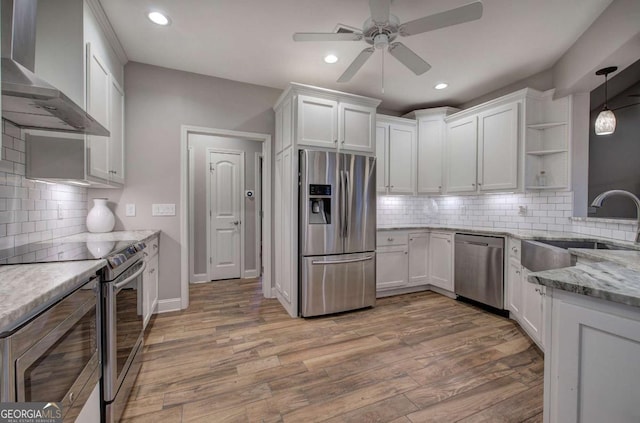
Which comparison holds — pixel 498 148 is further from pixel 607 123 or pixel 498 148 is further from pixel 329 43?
pixel 329 43

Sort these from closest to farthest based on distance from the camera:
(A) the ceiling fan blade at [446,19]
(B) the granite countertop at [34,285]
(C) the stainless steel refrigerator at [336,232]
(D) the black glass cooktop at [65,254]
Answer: (B) the granite countertop at [34,285], (D) the black glass cooktop at [65,254], (A) the ceiling fan blade at [446,19], (C) the stainless steel refrigerator at [336,232]

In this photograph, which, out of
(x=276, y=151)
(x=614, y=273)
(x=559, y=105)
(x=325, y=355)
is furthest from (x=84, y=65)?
(x=559, y=105)

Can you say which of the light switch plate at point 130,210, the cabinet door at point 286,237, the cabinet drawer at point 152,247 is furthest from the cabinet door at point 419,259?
the light switch plate at point 130,210

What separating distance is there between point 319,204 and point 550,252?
200cm

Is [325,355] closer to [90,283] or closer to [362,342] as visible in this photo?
[362,342]

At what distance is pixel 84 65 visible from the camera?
75.9 inches

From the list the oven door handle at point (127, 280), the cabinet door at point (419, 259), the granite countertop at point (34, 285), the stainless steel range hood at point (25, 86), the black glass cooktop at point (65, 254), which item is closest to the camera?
the granite countertop at point (34, 285)

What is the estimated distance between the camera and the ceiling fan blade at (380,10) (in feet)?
5.38

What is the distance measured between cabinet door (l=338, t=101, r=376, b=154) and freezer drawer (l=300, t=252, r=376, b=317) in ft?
4.10

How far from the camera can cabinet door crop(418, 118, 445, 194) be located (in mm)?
3889

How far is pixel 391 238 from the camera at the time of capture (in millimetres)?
3568

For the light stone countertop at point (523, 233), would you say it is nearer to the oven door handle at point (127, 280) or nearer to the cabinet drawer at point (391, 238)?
the cabinet drawer at point (391, 238)

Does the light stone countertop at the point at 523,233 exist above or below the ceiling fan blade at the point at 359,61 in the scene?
below

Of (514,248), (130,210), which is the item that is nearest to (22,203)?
(130,210)
